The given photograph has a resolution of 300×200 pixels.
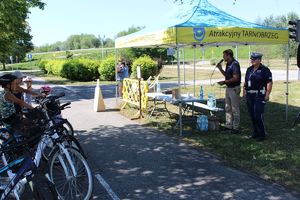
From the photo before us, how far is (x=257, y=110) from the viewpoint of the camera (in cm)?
859

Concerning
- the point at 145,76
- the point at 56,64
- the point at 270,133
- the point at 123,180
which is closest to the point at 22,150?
the point at 123,180

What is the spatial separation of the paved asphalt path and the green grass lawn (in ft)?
0.90

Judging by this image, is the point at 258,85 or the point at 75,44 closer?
the point at 258,85

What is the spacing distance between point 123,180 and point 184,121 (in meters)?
5.16

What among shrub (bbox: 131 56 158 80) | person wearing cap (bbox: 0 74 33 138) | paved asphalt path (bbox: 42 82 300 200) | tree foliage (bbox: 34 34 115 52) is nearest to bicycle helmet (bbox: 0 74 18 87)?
person wearing cap (bbox: 0 74 33 138)

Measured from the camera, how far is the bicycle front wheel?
500 centimetres

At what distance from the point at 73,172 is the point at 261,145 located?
180 inches

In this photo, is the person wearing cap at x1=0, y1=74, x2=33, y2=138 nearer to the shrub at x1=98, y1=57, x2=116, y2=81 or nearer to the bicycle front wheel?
the bicycle front wheel

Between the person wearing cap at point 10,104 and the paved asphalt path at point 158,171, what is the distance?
146cm

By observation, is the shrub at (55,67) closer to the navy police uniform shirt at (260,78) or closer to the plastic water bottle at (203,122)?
the plastic water bottle at (203,122)

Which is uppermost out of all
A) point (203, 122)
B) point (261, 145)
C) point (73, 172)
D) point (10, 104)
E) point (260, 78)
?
point (260, 78)

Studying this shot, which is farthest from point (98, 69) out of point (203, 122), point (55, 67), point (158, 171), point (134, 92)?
point (158, 171)

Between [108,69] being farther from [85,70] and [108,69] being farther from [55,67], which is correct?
[55,67]

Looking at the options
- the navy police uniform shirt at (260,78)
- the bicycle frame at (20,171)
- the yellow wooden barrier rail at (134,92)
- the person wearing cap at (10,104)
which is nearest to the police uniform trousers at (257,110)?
the navy police uniform shirt at (260,78)
